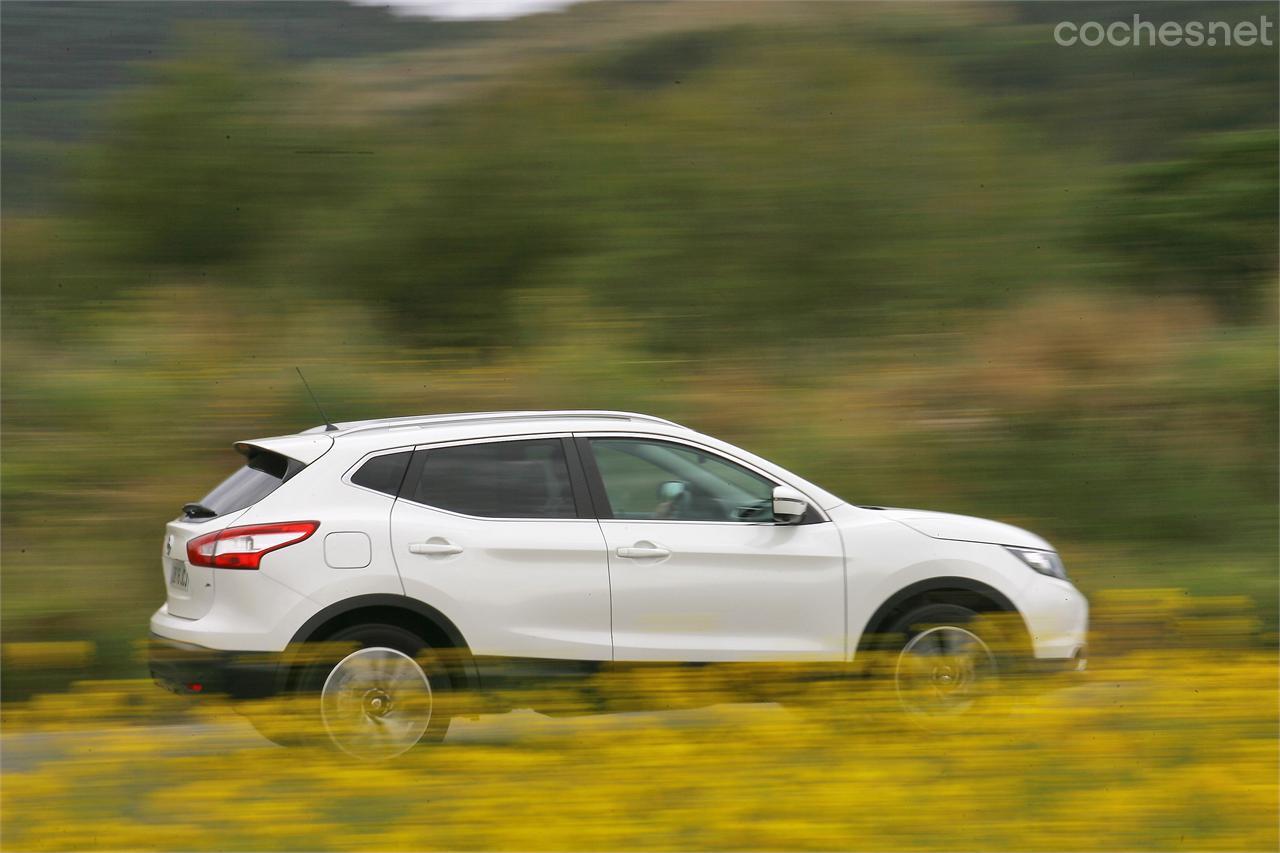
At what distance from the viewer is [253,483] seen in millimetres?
5602

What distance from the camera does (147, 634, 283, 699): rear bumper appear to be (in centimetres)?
520

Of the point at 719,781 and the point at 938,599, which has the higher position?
the point at 938,599

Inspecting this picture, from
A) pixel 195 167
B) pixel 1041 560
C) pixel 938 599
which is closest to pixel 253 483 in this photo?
pixel 938 599

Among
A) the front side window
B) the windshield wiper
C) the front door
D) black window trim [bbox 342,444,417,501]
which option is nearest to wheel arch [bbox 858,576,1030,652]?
the front door

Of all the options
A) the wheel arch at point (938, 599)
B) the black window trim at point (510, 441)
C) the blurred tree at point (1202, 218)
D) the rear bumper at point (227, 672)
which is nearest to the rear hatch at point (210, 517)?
the rear bumper at point (227, 672)

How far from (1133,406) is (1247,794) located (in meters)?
6.52

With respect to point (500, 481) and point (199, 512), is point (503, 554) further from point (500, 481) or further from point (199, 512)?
point (199, 512)

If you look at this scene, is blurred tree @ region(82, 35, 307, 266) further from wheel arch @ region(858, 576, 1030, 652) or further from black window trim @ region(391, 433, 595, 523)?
wheel arch @ region(858, 576, 1030, 652)

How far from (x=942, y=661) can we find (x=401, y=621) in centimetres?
229

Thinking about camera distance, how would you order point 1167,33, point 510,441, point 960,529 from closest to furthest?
point 510,441 → point 960,529 → point 1167,33

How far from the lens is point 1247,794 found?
3.94 metres

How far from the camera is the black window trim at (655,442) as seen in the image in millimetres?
5637

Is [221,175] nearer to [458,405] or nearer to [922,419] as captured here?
[458,405]

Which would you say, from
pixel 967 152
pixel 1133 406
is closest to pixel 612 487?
pixel 1133 406
